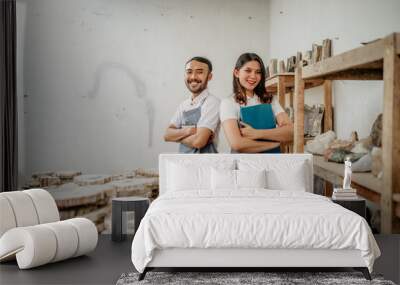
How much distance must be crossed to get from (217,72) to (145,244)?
8.41 feet

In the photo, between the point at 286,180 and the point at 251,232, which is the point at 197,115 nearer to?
the point at 286,180

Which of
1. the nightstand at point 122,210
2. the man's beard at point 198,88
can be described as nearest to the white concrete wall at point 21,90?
the nightstand at point 122,210

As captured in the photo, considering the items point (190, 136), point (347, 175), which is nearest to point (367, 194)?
point (347, 175)

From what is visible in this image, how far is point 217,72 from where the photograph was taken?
6.20m

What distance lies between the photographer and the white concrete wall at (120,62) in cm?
621

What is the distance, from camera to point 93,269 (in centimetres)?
458

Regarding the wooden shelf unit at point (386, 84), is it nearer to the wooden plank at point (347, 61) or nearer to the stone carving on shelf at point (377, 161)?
the wooden plank at point (347, 61)

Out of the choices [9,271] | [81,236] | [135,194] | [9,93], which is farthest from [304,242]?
[9,93]

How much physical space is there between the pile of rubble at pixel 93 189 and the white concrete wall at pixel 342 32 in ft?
6.26

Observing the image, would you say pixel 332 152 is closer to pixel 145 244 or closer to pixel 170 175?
pixel 170 175

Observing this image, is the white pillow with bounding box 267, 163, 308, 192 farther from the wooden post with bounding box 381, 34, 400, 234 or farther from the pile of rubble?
the pile of rubble

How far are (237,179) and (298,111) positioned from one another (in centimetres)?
110

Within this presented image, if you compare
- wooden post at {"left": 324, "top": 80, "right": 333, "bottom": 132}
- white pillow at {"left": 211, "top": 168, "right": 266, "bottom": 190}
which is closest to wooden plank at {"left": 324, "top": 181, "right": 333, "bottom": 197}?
wooden post at {"left": 324, "top": 80, "right": 333, "bottom": 132}

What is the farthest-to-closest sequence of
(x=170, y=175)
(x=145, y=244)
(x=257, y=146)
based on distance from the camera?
1. (x=257, y=146)
2. (x=170, y=175)
3. (x=145, y=244)
